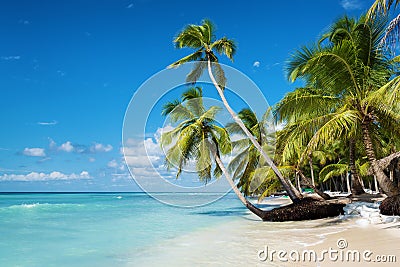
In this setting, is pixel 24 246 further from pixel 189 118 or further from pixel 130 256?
pixel 189 118

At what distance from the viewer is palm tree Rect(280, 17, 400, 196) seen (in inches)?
404

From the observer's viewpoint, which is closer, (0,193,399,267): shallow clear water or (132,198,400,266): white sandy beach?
(132,198,400,266): white sandy beach

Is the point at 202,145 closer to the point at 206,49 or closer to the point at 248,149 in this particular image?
the point at 206,49

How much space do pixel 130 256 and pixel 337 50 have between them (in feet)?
26.7

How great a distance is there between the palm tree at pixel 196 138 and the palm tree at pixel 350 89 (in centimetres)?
328

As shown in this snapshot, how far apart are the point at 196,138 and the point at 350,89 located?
598 cm

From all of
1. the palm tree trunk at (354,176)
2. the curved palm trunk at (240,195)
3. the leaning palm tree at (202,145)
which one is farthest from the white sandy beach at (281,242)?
the palm tree trunk at (354,176)

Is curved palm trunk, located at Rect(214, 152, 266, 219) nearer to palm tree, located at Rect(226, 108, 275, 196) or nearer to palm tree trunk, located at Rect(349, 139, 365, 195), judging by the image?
palm tree, located at Rect(226, 108, 275, 196)

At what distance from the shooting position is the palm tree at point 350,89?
10.2m

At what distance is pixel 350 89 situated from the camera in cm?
1110

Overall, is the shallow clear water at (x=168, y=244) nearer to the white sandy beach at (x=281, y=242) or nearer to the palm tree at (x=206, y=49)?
the white sandy beach at (x=281, y=242)

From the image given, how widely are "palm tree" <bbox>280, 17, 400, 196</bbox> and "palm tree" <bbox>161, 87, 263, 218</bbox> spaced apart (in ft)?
10.8

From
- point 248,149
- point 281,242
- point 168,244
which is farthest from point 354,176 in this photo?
point 168,244

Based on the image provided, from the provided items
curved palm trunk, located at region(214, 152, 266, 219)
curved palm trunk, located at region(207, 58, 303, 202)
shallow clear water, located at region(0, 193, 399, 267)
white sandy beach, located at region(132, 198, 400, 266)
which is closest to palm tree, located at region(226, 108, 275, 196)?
curved palm trunk, located at region(207, 58, 303, 202)
